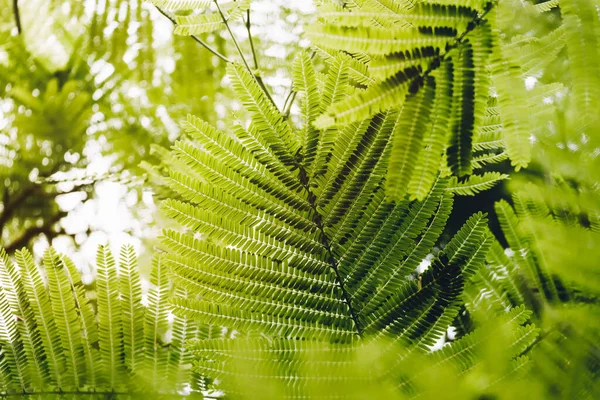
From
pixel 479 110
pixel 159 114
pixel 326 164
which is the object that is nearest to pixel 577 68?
pixel 479 110

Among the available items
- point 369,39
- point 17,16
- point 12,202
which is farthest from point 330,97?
point 12,202

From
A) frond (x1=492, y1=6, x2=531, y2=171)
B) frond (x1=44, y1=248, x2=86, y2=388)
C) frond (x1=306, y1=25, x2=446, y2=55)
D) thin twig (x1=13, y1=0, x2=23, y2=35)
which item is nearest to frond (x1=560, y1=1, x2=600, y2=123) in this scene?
frond (x1=492, y1=6, x2=531, y2=171)

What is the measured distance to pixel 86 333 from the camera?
92 cm

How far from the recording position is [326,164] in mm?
920

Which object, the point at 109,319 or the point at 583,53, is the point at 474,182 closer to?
the point at 583,53

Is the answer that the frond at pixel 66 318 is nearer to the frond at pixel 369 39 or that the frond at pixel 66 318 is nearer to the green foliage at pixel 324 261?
the green foliage at pixel 324 261

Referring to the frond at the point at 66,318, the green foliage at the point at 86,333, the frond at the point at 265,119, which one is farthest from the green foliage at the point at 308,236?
the frond at the point at 66,318

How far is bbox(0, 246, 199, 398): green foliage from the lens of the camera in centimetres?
89

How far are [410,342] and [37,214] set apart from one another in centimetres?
226

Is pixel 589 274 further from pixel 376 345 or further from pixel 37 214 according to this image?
pixel 37 214

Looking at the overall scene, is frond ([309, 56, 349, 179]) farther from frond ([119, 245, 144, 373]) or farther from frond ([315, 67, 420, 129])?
frond ([119, 245, 144, 373])

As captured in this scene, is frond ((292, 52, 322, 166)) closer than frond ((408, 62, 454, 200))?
No

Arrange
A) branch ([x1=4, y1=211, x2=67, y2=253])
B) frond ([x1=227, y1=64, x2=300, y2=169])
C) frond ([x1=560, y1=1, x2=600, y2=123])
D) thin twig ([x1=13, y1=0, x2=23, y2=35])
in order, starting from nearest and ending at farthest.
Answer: frond ([x1=560, y1=1, x2=600, y2=123])
frond ([x1=227, y1=64, x2=300, y2=169])
thin twig ([x1=13, y1=0, x2=23, y2=35])
branch ([x1=4, y1=211, x2=67, y2=253])

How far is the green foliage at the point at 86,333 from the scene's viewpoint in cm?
89
